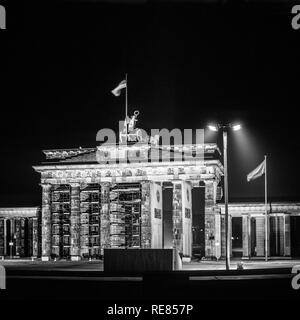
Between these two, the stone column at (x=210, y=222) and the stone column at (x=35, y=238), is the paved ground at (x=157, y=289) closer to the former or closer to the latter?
the stone column at (x=210, y=222)

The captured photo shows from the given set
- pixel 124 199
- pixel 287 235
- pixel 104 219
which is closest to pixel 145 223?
pixel 124 199

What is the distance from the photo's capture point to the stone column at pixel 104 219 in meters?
80.6

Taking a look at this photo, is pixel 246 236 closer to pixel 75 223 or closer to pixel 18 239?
pixel 75 223

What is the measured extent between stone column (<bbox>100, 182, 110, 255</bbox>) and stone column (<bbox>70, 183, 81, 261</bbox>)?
300cm

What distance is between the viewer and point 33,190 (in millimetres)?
104750

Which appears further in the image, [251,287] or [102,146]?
[102,146]

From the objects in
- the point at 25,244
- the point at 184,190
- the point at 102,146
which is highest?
the point at 102,146

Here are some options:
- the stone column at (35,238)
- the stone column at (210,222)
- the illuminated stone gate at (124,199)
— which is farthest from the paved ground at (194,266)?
the stone column at (35,238)

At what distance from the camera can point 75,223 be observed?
81.7 metres
